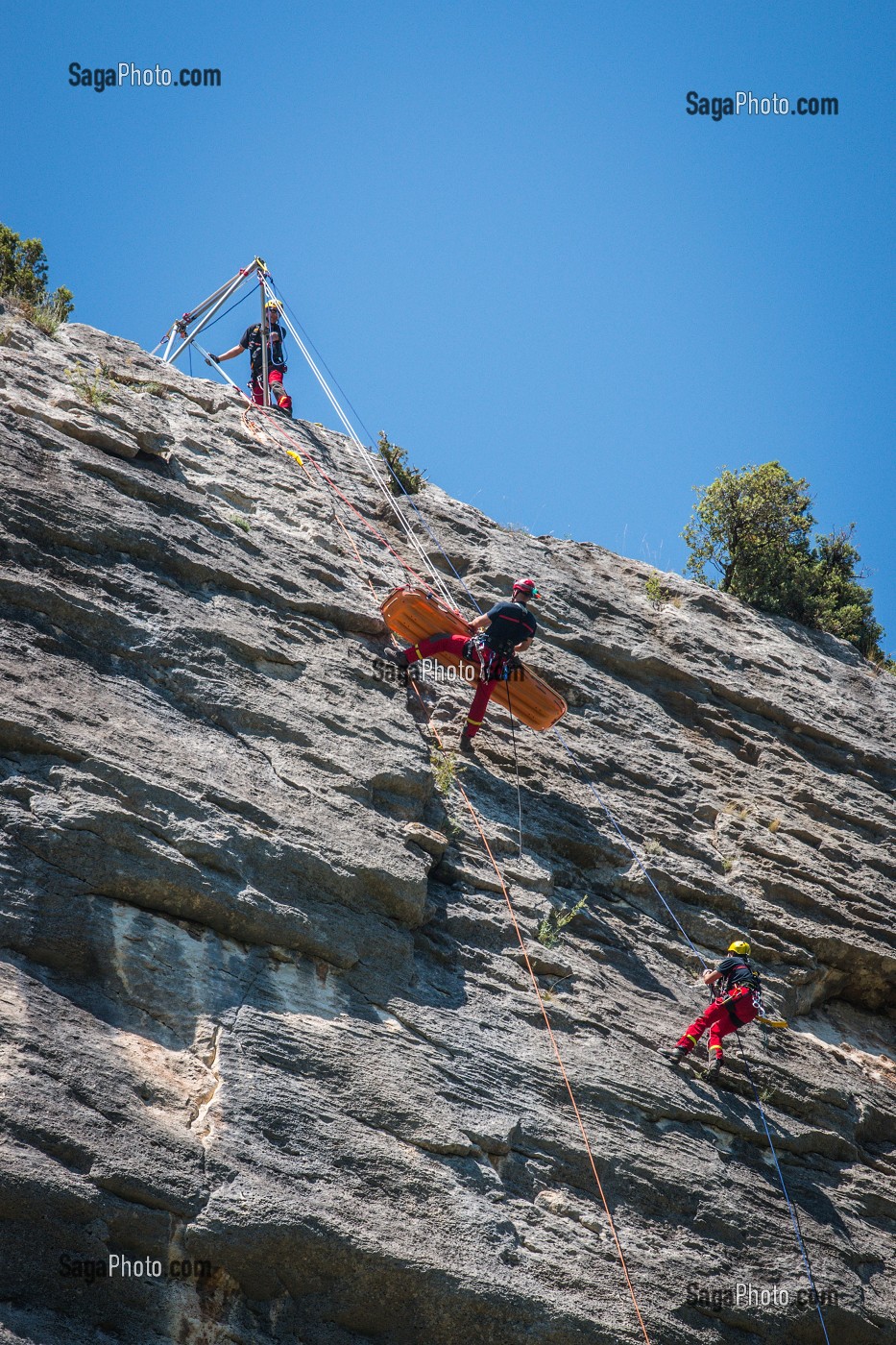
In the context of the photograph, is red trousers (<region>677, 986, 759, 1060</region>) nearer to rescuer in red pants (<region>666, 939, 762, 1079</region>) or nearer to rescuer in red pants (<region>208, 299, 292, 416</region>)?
rescuer in red pants (<region>666, 939, 762, 1079</region>)

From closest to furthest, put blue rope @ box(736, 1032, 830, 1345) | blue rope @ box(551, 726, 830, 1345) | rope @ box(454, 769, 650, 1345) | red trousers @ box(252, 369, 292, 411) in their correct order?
Answer: 1. rope @ box(454, 769, 650, 1345)
2. blue rope @ box(736, 1032, 830, 1345)
3. blue rope @ box(551, 726, 830, 1345)
4. red trousers @ box(252, 369, 292, 411)

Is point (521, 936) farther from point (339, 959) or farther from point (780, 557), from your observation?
point (780, 557)

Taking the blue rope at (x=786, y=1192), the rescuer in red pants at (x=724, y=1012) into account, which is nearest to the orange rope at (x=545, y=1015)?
the rescuer in red pants at (x=724, y=1012)

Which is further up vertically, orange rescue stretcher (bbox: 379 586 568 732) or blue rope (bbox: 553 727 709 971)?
orange rescue stretcher (bbox: 379 586 568 732)

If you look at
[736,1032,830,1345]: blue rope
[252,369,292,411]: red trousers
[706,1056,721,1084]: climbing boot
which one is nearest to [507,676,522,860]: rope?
[706,1056,721,1084]: climbing boot

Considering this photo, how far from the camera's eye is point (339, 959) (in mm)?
8469

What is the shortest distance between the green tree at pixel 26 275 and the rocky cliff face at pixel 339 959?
3.42 ft

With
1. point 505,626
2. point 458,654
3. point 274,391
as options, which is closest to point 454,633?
point 458,654

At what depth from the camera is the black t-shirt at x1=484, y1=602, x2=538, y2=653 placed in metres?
11.1

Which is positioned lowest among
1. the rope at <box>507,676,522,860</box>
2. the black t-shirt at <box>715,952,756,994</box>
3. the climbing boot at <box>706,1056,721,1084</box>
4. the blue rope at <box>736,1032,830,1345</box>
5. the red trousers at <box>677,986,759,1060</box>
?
the blue rope at <box>736,1032,830,1345</box>

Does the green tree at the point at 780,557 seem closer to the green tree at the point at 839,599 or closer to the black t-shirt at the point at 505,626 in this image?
the green tree at the point at 839,599

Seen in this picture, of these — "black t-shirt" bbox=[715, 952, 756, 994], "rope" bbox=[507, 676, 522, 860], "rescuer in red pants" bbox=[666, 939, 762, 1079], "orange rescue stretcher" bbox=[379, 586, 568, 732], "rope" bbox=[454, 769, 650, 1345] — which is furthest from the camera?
"orange rescue stretcher" bbox=[379, 586, 568, 732]

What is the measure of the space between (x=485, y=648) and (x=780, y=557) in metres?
7.91

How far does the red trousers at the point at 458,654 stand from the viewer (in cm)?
1118
